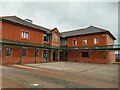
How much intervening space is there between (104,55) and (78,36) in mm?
7983

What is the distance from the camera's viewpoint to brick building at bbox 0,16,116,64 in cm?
2027

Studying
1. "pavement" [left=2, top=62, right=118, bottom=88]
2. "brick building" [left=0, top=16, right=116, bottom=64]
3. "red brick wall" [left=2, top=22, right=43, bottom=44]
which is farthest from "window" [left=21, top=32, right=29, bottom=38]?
"pavement" [left=2, top=62, right=118, bottom=88]

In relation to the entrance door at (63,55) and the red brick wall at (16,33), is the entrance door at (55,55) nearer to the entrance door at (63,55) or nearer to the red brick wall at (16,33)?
the entrance door at (63,55)

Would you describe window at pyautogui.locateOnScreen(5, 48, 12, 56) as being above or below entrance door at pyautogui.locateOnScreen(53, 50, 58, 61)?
above

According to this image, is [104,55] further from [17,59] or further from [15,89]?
[15,89]

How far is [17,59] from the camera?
21250mm

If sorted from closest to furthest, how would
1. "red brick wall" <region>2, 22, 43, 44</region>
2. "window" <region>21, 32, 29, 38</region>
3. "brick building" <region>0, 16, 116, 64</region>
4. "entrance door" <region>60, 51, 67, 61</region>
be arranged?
"red brick wall" <region>2, 22, 43, 44</region>, "brick building" <region>0, 16, 116, 64</region>, "window" <region>21, 32, 29, 38</region>, "entrance door" <region>60, 51, 67, 61</region>

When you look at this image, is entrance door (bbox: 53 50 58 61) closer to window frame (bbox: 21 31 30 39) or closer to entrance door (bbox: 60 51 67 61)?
entrance door (bbox: 60 51 67 61)

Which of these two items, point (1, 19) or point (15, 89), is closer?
point (15, 89)

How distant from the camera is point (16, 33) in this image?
21.7m

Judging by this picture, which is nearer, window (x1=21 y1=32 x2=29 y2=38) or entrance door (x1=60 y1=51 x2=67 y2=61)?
window (x1=21 y1=32 x2=29 y2=38)

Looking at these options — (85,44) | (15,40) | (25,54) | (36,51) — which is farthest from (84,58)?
(15,40)

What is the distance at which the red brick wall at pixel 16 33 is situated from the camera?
20.1 m

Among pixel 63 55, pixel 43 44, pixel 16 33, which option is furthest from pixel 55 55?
pixel 16 33
